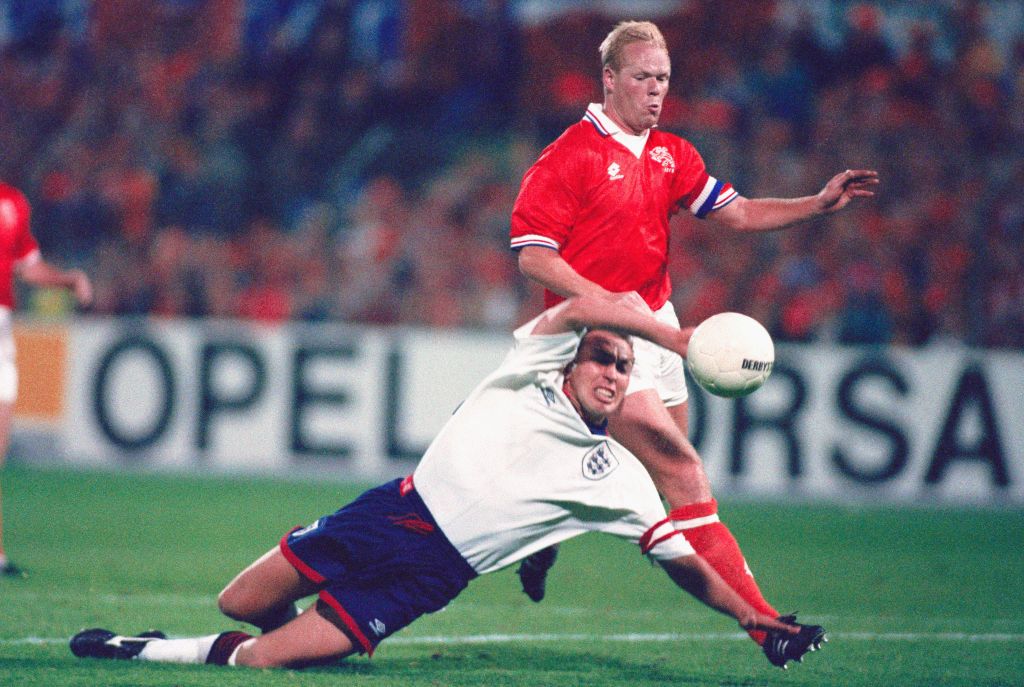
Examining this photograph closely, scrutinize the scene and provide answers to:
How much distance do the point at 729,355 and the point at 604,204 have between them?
111 centimetres

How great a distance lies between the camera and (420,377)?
1130 centimetres

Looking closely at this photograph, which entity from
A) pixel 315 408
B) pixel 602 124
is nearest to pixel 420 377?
pixel 315 408

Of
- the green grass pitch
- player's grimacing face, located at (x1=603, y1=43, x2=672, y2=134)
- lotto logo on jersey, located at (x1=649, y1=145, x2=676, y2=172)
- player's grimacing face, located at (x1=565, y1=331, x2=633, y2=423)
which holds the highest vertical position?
player's grimacing face, located at (x1=603, y1=43, x2=672, y2=134)

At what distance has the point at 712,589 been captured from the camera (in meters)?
4.34

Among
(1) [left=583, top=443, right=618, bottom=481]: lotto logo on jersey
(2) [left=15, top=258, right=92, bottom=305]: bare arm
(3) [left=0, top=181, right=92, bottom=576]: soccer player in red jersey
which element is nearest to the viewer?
(1) [left=583, top=443, right=618, bottom=481]: lotto logo on jersey

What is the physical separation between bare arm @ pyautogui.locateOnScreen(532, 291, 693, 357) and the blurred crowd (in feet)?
23.6

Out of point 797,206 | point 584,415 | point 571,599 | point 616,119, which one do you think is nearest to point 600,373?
point 584,415

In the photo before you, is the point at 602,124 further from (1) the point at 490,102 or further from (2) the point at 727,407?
(1) the point at 490,102

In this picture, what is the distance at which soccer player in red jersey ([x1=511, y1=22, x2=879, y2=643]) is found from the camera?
192 inches

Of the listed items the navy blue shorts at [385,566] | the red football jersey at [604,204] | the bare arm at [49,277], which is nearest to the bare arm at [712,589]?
the navy blue shorts at [385,566]

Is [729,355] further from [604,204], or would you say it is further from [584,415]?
[604,204]

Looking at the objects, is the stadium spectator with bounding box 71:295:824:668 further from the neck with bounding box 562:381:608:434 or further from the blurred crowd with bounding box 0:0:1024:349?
the blurred crowd with bounding box 0:0:1024:349

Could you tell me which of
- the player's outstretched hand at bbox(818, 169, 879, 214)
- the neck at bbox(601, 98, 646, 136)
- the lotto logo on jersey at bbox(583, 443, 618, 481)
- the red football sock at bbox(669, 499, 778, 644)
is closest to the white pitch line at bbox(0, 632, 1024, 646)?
the red football sock at bbox(669, 499, 778, 644)

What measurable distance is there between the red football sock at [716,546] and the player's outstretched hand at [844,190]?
3.88ft
